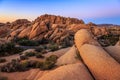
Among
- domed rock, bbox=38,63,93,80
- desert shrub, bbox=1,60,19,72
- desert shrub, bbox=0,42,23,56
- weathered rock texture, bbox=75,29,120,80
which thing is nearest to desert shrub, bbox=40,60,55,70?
desert shrub, bbox=1,60,19,72

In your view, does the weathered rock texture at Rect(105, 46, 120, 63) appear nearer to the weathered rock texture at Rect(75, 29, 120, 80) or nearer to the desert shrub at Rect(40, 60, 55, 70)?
the weathered rock texture at Rect(75, 29, 120, 80)

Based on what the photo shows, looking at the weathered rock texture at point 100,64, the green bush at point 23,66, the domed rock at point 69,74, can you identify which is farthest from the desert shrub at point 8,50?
the domed rock at point 69,74

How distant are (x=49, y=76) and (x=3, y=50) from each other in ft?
52.1

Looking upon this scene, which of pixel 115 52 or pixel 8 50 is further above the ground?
pixel 115 52

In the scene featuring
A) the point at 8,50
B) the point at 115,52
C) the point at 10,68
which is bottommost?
the point at 8,50

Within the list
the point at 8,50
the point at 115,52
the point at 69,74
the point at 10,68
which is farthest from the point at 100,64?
the point at 8,50

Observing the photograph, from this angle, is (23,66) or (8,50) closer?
(23,66)

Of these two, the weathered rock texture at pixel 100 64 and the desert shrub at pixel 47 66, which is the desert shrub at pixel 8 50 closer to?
the desert shrub at pixel 47 66

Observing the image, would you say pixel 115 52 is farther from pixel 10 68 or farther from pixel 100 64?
pixel 10 68

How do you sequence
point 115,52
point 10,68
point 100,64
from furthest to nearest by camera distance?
point 115,52 → point 10,68 → point 100,64

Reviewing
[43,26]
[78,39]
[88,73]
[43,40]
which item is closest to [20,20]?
[43,26]

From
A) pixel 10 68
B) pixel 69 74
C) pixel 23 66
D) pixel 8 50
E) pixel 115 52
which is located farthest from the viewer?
pixel 8 50

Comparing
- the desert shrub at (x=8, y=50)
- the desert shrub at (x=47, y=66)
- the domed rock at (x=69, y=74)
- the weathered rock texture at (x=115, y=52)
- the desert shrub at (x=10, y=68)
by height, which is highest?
the domed rock at (x=69, y=74)

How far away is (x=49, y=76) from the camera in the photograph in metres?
12.2
